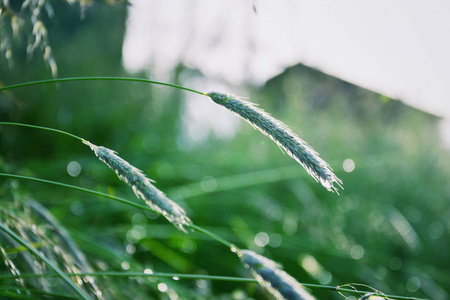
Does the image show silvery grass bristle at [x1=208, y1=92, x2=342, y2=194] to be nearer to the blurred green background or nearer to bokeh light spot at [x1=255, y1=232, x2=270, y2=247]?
the blurred green background

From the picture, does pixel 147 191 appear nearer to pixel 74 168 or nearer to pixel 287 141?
pixel 287 141

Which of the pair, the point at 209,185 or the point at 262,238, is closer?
the point at 262,238

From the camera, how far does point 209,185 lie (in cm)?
182

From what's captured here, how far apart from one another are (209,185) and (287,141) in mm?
1303

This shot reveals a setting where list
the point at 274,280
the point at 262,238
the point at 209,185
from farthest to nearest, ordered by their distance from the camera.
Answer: the point at 209,185, the point at 262,238, the point at 274,280

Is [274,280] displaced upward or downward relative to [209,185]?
upward

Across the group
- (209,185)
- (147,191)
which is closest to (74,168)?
(209,185)

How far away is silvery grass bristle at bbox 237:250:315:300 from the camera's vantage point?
0.44 m

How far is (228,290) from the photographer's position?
1.63 meters

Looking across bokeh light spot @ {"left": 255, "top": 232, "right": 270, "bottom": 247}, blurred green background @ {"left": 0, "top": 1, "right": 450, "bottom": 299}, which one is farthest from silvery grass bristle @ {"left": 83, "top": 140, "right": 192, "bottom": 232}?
bokeh light spot @ {"left": 255, "top": 232, "right": 270, "bottom": 247}

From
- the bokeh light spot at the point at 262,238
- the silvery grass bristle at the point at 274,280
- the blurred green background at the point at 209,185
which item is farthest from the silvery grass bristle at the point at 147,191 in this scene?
the bokeh light spot at the point at 262,238

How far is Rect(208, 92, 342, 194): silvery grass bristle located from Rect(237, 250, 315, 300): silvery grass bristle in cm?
11

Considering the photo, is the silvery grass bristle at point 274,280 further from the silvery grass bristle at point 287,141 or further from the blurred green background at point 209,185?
the blurred green background at point 209,185

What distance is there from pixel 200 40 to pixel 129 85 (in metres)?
0.50
